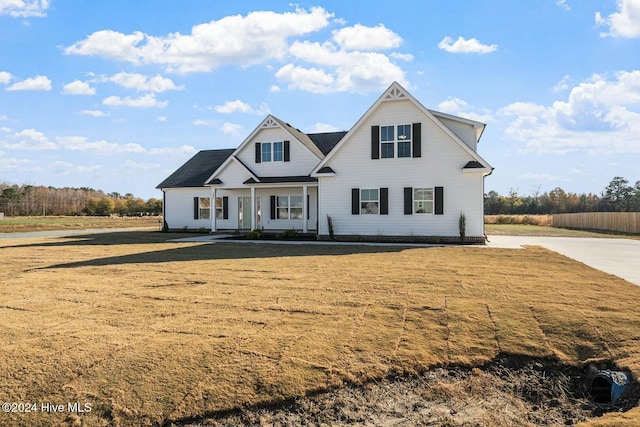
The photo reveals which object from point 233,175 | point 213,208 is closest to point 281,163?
point 233,175

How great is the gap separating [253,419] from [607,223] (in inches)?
1457

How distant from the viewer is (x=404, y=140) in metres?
19.2

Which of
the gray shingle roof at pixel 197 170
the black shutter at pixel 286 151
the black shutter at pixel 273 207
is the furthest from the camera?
the gray shingle roof at pixel 197 170

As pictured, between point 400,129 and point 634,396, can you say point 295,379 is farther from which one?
point 400,129

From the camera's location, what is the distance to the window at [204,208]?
86.2 feet

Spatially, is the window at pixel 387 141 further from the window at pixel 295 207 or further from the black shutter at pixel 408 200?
the window at pixel 295 207

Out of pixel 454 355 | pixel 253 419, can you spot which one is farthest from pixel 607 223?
pixel 253 419

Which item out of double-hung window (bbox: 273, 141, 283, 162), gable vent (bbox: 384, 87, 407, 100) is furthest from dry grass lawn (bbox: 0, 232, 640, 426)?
double-hung window (bbox: 273, 141, 283, 162)

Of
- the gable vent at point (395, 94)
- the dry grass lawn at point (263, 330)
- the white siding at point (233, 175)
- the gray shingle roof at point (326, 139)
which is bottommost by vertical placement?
the dry grass lawn at point (263, 330)

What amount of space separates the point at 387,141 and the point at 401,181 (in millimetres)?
2084

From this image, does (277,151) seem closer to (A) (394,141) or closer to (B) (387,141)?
(B) (387,141)

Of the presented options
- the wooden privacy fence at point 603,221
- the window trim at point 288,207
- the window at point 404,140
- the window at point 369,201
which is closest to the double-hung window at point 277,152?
the window trim at point 288,207

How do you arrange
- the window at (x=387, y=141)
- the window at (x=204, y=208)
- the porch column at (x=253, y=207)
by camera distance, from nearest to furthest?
the window at (x=387, y=141) → the porch column at (x=253, y=207) → the window at (x=204, y=208)

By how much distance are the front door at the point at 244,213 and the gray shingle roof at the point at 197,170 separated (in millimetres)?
2958
